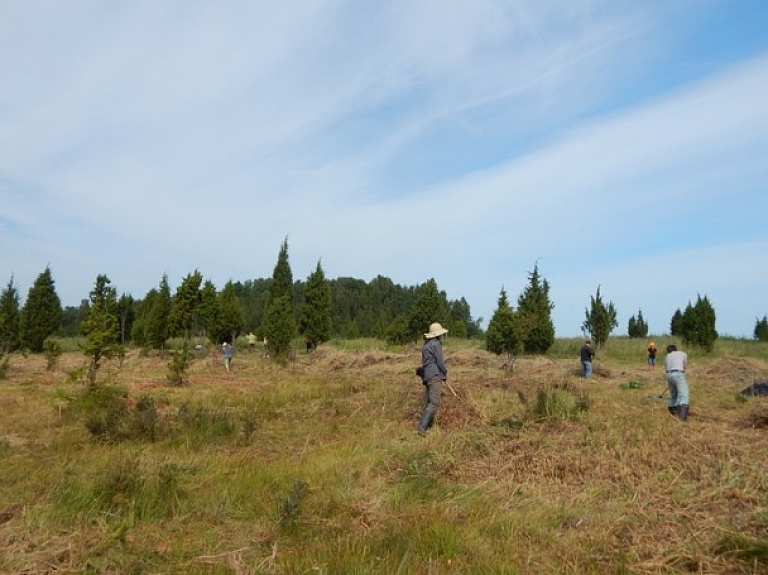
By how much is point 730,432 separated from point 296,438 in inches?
235

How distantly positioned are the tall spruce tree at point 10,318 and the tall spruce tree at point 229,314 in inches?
420

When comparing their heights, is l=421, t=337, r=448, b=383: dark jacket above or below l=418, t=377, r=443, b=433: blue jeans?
above

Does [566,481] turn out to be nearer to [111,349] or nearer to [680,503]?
[680,503]

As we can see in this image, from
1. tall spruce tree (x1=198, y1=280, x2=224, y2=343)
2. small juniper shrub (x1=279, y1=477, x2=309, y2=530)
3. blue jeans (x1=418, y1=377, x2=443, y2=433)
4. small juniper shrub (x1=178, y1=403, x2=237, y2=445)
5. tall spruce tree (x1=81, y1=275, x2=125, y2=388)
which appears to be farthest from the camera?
tall spruce tree (x1=198, y1=280, x2=224, y2=343)

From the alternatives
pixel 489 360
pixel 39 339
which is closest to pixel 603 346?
pixel 489 360

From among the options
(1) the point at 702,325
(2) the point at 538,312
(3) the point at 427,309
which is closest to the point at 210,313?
(3) the point at 427,309

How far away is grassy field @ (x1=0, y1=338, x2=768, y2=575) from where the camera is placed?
157 inches

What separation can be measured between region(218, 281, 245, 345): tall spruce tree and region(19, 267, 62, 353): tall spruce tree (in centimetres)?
912

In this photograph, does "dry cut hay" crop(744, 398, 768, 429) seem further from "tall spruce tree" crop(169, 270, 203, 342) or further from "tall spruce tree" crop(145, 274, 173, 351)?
"tall spruce tree" crop(145, 274, 173, 351)

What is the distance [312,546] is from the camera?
4211 mm

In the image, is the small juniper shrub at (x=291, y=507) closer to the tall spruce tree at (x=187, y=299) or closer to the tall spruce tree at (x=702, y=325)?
the tall spruce tree at (x=187, y=299)

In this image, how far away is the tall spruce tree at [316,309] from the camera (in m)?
32.9

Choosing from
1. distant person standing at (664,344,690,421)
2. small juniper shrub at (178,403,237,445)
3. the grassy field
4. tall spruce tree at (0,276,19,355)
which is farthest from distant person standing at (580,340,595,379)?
tall spruce tree at (0,276,19,355)

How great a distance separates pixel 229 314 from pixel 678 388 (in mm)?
30124
